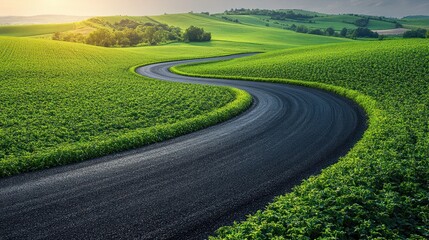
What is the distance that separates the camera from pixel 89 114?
24.5 meters

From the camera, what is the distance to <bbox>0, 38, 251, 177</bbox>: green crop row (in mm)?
16859

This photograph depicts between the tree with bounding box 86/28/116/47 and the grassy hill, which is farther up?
the tree with bounding box 86/28/116/47

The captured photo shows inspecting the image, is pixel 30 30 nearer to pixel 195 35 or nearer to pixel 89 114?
pixel 195 35

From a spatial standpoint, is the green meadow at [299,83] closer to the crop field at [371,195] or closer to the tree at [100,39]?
the crop field at [371,195]

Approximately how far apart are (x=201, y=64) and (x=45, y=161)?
59507 millimetres

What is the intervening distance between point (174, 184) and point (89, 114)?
45.7 feet

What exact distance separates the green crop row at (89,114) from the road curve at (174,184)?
1123 millimetres

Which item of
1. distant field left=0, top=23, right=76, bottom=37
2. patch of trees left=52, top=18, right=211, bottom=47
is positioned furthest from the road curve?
distant field left=0, top=23, right=76, bottom=37

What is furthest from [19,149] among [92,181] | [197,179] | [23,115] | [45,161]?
[197,179]

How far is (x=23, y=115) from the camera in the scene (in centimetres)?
2356

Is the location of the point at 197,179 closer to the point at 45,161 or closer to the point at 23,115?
the point at 45,161

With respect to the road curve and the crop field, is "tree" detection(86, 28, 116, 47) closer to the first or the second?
the road curve

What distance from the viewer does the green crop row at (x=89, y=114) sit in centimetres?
1686

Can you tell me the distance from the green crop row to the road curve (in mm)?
1123
